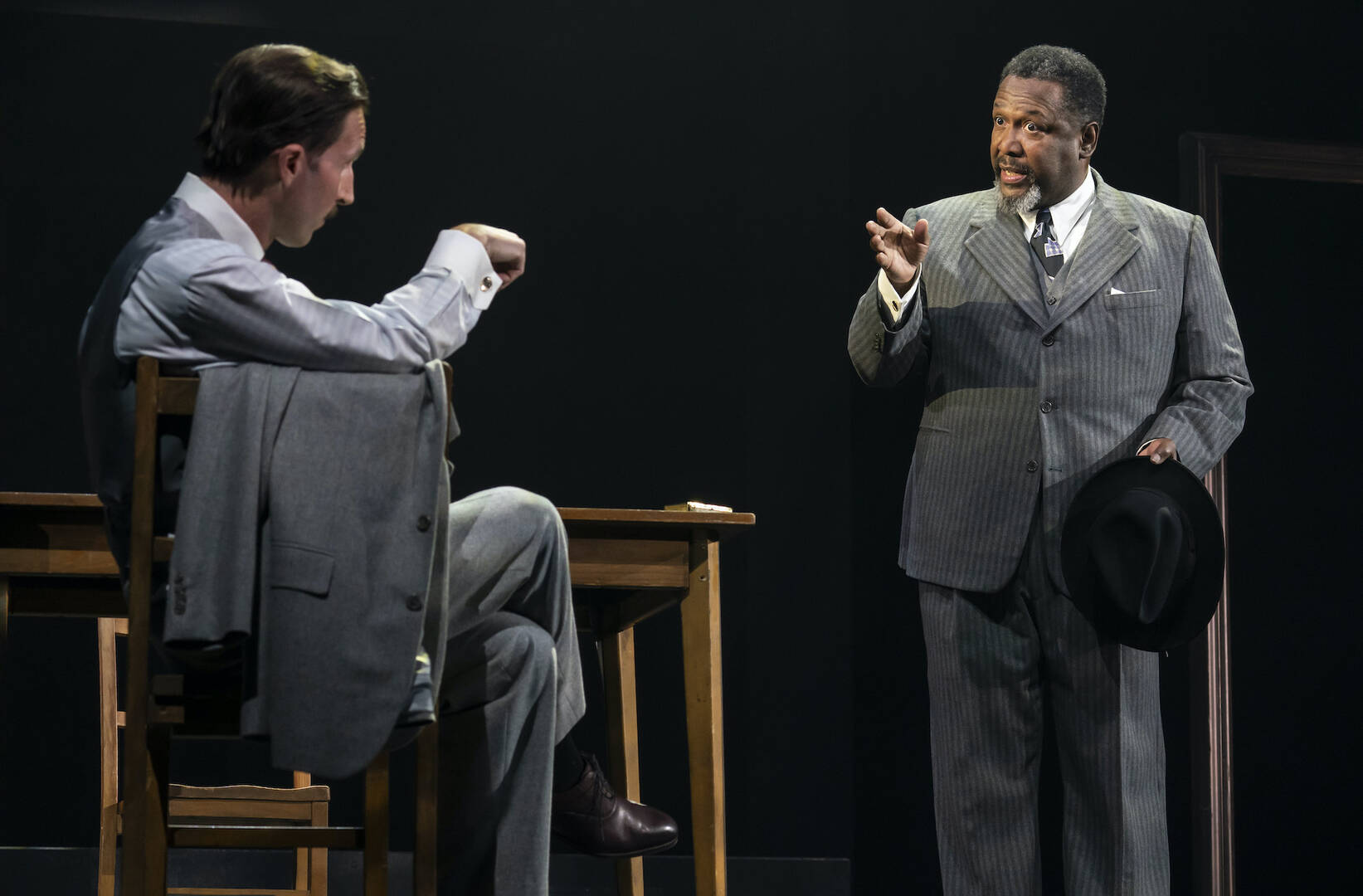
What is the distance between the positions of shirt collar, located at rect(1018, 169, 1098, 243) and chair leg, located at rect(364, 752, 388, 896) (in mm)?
1580

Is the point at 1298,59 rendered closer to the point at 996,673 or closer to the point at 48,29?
the point at 996,673

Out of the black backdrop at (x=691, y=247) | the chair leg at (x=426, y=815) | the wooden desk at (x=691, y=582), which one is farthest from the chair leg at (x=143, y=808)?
the black backdrop at (x=691, y=247)

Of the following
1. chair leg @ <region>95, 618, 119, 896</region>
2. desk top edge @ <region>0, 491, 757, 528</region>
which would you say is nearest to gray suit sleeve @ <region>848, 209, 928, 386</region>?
desk top edge @ <region>0, 491, 757, 528</region>

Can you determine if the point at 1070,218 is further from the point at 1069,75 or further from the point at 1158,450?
the point at 1158,450

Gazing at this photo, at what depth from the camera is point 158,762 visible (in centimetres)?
183

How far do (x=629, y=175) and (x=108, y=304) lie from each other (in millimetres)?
2273

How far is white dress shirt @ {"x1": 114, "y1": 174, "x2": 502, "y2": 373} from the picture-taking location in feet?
5.65

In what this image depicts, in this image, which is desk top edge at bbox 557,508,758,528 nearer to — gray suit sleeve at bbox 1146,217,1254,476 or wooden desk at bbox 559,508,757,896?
wooden desk at bbox 559,508,757,896

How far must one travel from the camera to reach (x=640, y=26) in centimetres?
396

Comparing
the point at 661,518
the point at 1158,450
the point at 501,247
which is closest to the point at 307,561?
the point at 501,247

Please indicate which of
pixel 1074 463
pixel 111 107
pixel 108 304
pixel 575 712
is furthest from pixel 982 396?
pixel 111 107

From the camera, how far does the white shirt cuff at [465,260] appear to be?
1.91m

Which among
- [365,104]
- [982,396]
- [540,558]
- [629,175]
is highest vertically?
[629,175]

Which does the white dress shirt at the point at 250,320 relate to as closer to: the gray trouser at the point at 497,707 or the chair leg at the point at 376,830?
the gray trouser at the point at 497,707
